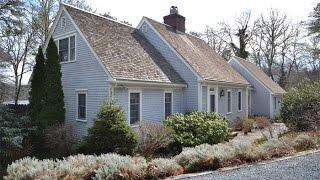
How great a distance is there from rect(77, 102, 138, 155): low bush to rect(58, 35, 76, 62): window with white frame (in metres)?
5.39

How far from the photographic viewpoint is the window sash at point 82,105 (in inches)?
691

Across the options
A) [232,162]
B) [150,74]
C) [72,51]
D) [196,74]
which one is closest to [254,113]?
[196,74]

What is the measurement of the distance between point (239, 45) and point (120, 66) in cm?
3597

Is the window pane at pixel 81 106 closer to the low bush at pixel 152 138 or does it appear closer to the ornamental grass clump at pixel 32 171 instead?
the low bush at pixel 152 138

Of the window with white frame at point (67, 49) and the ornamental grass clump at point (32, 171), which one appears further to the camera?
the window with white frame at point (67, 49)

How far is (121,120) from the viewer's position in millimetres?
14148

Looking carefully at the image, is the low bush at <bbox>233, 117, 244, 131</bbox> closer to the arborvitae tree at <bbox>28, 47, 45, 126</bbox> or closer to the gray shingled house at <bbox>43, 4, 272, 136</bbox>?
the gray shingled house at <bbox>43, 4, 272, 136</bbox>

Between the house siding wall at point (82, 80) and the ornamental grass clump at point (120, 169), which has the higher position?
the house siding wall at point (82, 80)

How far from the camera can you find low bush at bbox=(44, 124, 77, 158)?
15.3m

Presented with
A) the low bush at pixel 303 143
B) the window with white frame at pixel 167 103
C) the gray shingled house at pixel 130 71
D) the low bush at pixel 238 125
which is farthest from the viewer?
the low bush at pixel 238 125

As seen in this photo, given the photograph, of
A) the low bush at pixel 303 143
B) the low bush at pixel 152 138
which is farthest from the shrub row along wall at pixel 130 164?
the low bush at pixel 152 138

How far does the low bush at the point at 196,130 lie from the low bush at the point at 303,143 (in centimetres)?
400

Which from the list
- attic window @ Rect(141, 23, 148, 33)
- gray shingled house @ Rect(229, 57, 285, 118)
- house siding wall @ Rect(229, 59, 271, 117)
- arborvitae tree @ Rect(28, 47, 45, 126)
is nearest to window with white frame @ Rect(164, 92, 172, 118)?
attic window @ Rect(141, 23, 148, 33)

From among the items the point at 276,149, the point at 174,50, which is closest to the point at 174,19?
the point at 174,50
